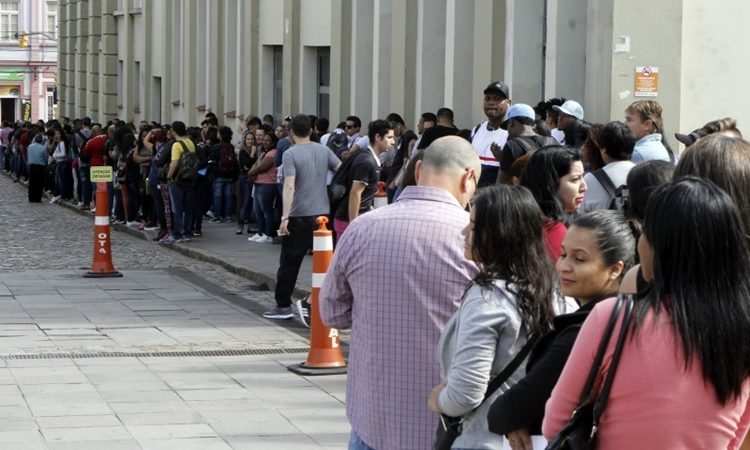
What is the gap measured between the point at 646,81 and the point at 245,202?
10.7 metres

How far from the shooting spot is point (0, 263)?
19766 millimetres

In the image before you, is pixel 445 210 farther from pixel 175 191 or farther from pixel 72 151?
pixel 72 151

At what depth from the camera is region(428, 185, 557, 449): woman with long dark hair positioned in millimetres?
4523

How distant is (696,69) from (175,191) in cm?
912

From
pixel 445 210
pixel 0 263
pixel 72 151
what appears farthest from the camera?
pixel 72 151

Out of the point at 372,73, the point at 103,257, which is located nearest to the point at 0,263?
the point at 103,257

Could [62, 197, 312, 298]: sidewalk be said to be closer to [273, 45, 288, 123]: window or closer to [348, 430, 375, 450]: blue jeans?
[273, 45, 288, 123]: window

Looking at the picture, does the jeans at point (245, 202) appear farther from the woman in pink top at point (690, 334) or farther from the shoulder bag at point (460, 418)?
the woman in pink top at point (690, 334)

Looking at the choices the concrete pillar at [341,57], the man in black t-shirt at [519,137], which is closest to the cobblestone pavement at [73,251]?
the concrete pillar at [341,57]

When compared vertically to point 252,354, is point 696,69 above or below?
above

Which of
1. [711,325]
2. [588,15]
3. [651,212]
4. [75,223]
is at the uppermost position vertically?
[588,15]

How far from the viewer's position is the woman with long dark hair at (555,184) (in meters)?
5.93

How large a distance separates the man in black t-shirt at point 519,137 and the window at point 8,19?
77.6m

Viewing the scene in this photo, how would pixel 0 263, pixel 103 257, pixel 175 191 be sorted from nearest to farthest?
pixel 103 257
pixel 0 263
pixel 175 191
